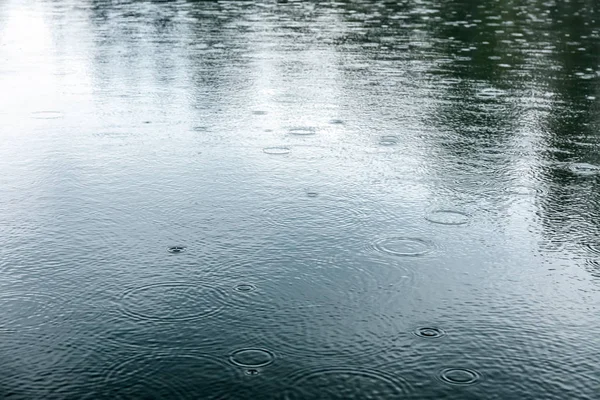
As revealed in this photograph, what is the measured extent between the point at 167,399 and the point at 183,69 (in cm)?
964

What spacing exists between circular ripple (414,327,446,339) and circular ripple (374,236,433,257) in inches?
44.9

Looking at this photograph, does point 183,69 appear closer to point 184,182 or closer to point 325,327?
point 184,182

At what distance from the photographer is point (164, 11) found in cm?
2203

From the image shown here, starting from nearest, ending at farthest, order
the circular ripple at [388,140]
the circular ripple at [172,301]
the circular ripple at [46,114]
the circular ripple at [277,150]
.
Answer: the circular ripple at [172,301], the circular ripple at [277,150], the circular ripple at [388,140], the circular ripple at [46,114]

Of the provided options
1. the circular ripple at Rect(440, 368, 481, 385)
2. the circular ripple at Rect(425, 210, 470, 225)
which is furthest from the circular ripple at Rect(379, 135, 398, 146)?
the circular ripple at Rect(440, 368, 481, 385)

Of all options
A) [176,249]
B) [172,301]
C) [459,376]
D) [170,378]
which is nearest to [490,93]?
[176,249]

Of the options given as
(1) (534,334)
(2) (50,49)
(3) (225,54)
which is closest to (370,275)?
(1) (534,334)

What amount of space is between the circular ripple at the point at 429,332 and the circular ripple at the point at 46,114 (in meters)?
6.53

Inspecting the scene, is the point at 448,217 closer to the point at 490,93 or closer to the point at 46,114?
the point at 490,93

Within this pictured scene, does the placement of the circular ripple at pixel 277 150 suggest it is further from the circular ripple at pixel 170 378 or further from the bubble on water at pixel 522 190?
the circular ripple at pixel 170 378

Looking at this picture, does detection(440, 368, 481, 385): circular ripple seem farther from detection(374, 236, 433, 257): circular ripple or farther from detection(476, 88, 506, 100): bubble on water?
detection(476, 88, 506, 100): bubble on water

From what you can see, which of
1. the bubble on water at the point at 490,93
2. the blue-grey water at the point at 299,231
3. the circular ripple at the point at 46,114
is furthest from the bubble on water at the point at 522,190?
the circular ripple at the point at 46,114

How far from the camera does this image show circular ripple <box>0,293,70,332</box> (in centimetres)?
483

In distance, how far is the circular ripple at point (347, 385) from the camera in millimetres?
4121
